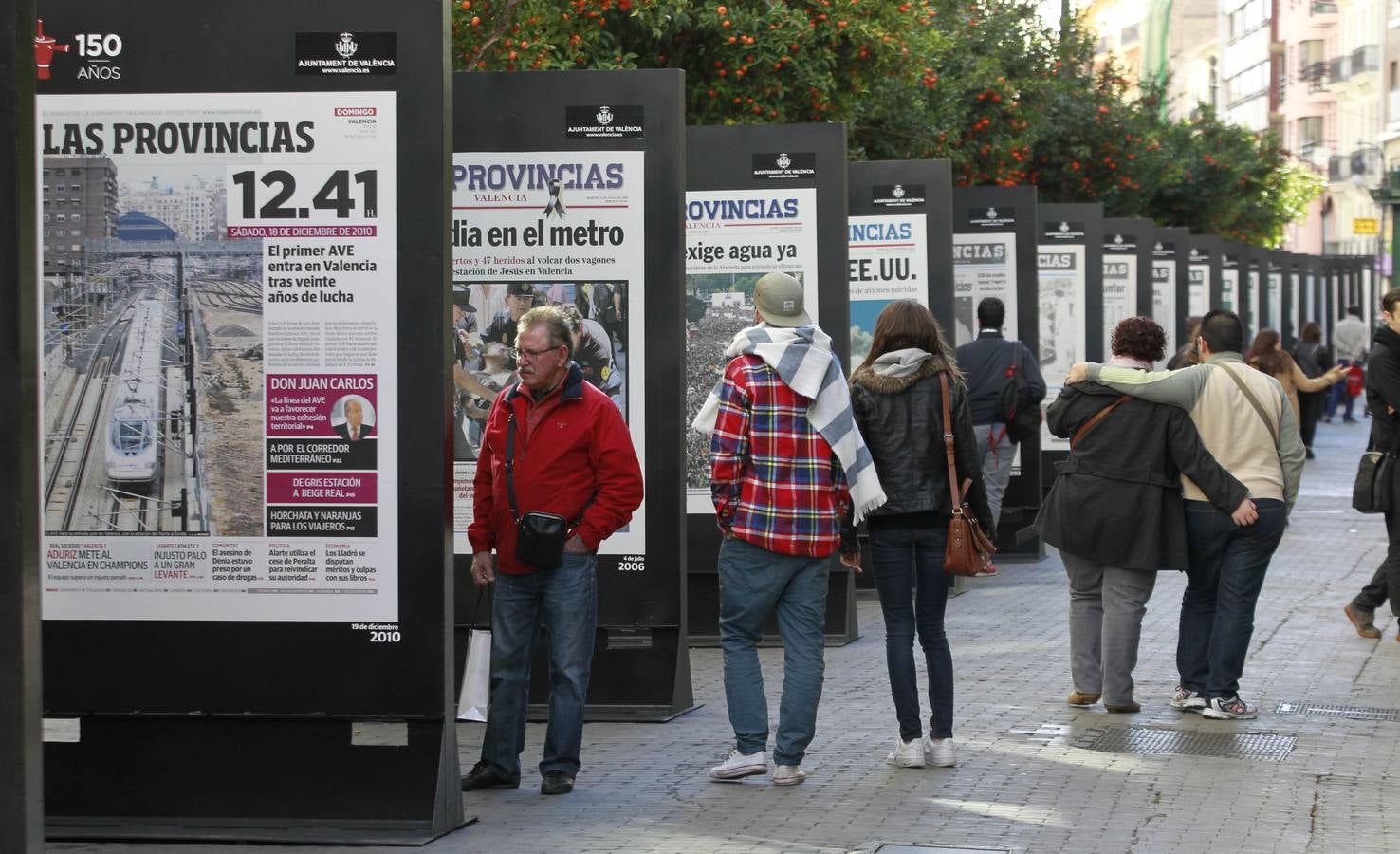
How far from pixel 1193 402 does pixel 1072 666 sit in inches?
52.1

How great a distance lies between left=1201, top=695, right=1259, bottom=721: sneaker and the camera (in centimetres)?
978

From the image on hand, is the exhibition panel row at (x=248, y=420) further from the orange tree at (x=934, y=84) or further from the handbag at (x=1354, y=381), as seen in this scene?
the handbag at (x=1354, y=381)

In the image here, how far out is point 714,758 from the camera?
8742 mm

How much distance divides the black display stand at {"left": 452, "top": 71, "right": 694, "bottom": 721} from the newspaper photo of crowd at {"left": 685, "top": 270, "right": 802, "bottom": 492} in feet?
7.57

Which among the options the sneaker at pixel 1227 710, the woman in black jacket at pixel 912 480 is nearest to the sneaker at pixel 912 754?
the woman in black jacket at pixel 912 480

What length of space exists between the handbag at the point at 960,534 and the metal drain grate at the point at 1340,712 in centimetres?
236

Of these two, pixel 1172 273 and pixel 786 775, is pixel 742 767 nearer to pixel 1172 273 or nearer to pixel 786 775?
pixel 786 775

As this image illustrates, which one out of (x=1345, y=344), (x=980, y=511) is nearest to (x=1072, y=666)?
(x=980, y=511)

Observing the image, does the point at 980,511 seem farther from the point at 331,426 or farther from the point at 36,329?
the point at 36,329

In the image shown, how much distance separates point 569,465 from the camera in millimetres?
7824

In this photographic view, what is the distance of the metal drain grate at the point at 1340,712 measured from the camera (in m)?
9.86

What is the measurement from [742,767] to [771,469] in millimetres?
1085

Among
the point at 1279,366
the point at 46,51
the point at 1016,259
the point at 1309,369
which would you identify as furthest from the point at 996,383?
the point at 1309,369

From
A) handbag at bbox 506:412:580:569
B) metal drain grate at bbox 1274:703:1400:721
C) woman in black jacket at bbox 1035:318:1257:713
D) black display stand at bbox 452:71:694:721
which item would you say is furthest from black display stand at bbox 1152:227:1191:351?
handbag at bbox 506:412:580:569
